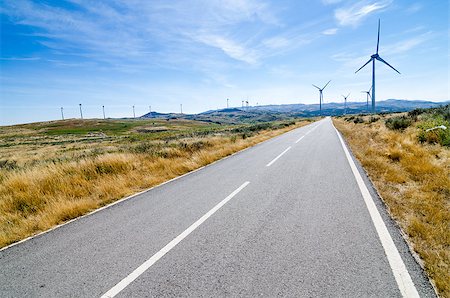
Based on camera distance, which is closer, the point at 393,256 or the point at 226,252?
the point at 393,256

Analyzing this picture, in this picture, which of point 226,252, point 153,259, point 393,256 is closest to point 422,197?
point 393,256

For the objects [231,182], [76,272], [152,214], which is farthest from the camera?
[231,182]

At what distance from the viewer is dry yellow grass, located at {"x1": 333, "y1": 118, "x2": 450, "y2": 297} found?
337cm

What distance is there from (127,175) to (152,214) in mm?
4253

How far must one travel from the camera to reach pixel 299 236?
421 centimetres

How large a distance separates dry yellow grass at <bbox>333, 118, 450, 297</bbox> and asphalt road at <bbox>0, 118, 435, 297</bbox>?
216mm

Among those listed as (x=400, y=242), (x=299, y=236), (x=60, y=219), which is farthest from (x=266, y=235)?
(x=60, y=219)

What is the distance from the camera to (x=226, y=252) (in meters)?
3.81

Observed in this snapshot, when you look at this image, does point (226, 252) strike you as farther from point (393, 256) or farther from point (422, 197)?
point (422, 197)

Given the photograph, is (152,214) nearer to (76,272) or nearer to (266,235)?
(76,272)

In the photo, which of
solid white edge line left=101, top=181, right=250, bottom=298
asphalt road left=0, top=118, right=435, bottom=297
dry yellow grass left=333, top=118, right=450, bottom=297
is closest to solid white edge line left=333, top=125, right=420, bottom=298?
asphalt road left=0, top=118, right=435, bottom=297

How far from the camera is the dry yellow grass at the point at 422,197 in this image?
11.1 feet

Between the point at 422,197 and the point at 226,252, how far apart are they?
463 centimetres

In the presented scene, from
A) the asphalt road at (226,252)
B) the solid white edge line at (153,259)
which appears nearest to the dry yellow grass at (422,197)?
the asphalt road at (226,252)
